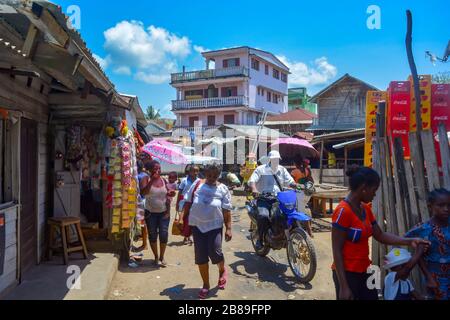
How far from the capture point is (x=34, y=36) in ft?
9.02

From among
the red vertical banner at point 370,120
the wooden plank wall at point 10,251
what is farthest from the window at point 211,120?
the wooden plank wall at point 10,251

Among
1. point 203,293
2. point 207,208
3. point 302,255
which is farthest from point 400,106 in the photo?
point 203,293

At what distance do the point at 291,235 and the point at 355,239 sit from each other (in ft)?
8.62

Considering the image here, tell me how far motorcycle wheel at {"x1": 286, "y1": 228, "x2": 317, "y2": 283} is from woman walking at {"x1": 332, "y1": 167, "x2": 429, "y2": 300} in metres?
2.01

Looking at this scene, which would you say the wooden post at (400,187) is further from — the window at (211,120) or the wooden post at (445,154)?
the window at (211,120)

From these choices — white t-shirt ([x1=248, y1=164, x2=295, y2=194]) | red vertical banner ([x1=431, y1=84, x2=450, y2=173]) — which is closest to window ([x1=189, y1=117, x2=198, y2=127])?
white t-shirt ([x1=248, y1=164, x2=295, y2=194])

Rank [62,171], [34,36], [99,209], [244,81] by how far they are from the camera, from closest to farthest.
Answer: [34,36]
[62,171]
[99,209]
[244,81]

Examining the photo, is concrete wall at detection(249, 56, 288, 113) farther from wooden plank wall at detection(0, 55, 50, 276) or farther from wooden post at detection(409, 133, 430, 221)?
wooden post at detection(409, 133, 430, 221)

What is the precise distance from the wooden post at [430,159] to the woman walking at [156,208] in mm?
3822

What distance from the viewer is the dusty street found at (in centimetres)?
479

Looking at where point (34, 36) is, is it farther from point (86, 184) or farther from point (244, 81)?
point (244, 81)

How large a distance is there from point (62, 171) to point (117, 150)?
141 cm

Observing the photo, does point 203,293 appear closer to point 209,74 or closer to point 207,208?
point 207,208
